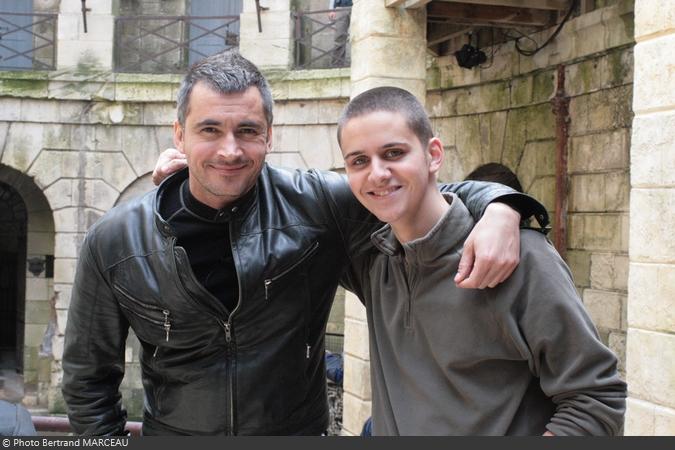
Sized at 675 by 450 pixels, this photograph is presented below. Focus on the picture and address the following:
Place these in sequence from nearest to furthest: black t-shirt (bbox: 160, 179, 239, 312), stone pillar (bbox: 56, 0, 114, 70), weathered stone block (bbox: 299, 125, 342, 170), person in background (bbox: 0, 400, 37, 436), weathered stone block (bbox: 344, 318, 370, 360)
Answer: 1. black t-shirt (bbox: 160, 179, 239, 312)
2. person in background (bbox: 0, 400, 37, 436)
3. weathered stone block (bbox: 344, 318, 370, 360)
4. weathered stone block (bbox: 299, 125, 342, 170)
5. stone pillar (bbox: 56, 0, 114, 70)

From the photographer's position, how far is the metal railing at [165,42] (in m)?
14.1

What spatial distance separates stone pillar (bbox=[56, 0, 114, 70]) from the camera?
13.7 m

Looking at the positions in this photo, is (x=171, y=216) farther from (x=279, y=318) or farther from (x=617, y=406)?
(x=617, y=406)

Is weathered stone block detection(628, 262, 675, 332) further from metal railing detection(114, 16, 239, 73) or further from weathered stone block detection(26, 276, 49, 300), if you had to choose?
weathered stone block detection(26, 276, 49, 300)

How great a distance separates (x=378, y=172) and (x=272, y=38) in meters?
11.5

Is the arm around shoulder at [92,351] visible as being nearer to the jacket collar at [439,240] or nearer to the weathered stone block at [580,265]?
the jacket collar at [439,240]

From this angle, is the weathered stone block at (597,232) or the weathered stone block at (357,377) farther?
the weathered stone block at (357,377)

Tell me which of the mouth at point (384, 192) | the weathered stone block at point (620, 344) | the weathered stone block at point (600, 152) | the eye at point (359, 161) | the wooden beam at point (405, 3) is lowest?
the weathered stone block at point (620, 344)

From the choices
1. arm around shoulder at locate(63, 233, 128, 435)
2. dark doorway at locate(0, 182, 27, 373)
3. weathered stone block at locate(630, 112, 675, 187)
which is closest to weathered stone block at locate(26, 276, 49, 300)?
dark doorway at locate(0, 182, 27, 373)

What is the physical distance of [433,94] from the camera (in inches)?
417

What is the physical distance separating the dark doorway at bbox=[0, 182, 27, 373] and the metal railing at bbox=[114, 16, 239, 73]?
325cm

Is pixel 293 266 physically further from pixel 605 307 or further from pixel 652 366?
pixel 605 307

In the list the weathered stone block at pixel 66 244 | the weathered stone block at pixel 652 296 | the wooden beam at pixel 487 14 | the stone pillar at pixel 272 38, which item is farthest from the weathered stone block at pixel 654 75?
the weathered stone block at pixel 66 244

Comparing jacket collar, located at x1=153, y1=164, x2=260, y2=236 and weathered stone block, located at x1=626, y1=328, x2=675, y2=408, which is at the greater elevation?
jacket collar, located at x1=153, y1=164, x2=260, y2=236
